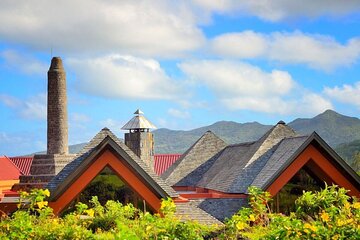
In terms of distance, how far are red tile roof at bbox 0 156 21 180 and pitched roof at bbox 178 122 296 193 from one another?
52.3 feet

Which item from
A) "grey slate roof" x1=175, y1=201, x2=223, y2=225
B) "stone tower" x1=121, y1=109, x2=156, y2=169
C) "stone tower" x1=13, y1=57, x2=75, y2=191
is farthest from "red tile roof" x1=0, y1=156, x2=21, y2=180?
"grey slate roof" x1=175, y1=201, x2=223, y2=225

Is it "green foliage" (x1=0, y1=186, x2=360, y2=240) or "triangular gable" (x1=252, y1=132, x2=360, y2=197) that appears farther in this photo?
"triangular gable" (x1=252, y1=132, x2=360, y2=197)

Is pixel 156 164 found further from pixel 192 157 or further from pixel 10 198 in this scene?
pixel 10 198

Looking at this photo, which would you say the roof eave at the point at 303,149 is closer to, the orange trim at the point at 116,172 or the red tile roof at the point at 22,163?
the orange trim at the point at 116,172

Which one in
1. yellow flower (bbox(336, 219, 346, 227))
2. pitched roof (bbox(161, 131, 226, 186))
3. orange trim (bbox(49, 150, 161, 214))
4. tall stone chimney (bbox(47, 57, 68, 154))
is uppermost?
tall stone chimney (bbox(47, 57, 68, 154))

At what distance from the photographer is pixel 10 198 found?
26.7m

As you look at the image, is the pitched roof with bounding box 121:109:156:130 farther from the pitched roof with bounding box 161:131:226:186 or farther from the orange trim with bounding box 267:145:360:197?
the orange trim with bounding box 267:145:360:197

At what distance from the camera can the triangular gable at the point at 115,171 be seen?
21500mm

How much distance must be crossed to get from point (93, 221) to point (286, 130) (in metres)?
14.9

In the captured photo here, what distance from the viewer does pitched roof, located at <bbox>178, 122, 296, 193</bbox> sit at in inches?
1048

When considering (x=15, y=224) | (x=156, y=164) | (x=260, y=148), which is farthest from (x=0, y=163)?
(x=15, y=224)

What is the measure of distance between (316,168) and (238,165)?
4752 millimetres

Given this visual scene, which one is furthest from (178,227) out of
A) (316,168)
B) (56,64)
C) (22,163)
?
(22,163)

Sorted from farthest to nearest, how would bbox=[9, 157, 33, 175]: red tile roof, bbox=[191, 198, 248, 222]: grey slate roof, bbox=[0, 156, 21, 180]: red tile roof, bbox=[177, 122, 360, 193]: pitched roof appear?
1. bbox=[9, 157, 33, 175]: red tile roof
2. bbox=[0, 156, 21, 180]: red tile roof
3. bbox=[191, 198, 248, 222]: grey slate roof
4. bbox=[177, 122, 360, 193]: pitched roof
